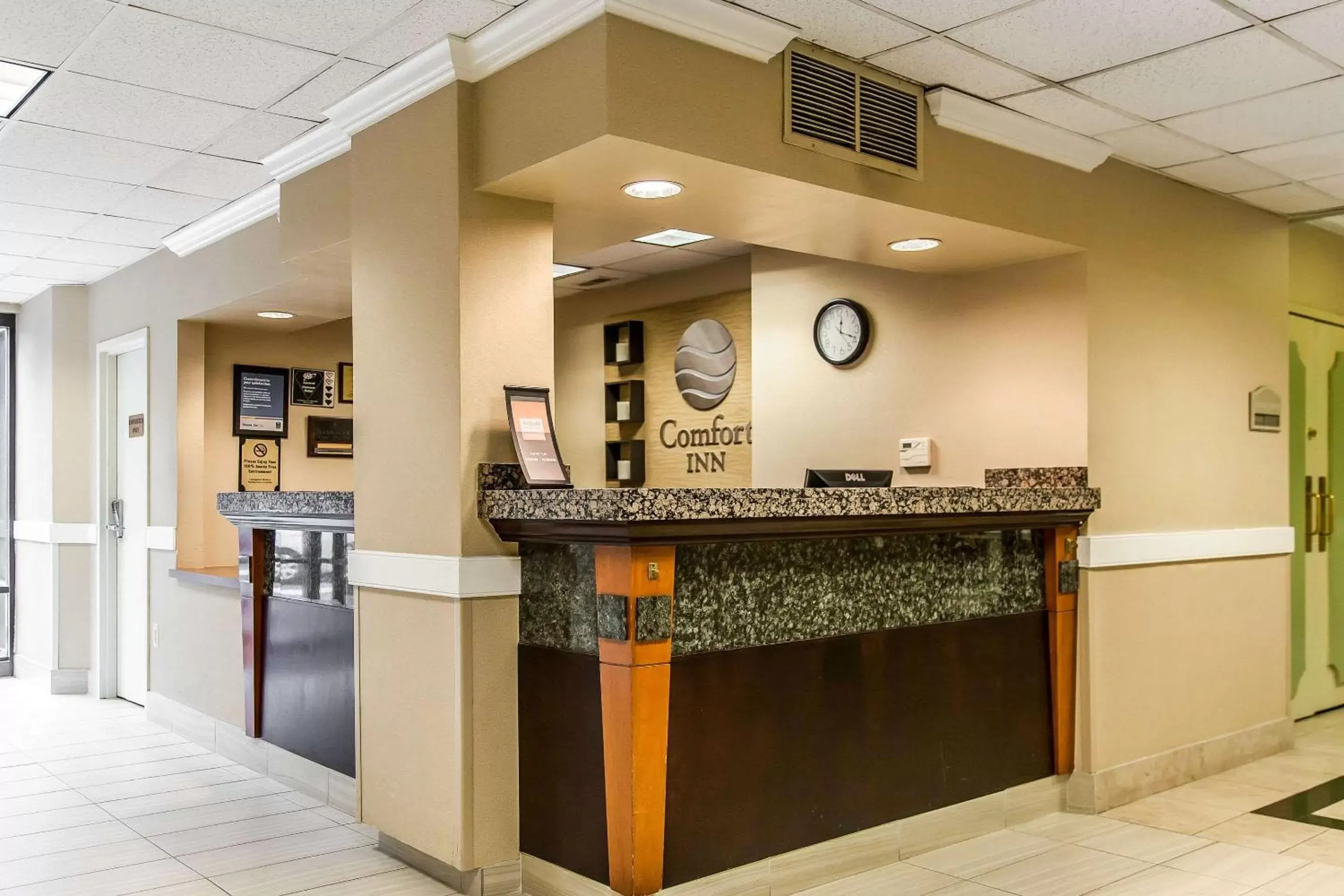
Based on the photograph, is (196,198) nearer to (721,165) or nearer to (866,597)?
(721,165)

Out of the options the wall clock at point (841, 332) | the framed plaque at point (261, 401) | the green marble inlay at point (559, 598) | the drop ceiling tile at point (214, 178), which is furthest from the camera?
the framed plaque at point (261, 401)

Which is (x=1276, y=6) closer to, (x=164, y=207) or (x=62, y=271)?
(x=164, y=207)

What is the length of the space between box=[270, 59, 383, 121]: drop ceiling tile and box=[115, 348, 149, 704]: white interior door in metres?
3.10

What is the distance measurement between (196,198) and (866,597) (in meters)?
3.61

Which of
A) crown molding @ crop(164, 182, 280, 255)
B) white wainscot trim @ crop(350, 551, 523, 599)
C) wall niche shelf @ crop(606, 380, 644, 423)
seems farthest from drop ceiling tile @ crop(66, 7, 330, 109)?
wall niche shelf @ crop(606, 380, 644, 423)

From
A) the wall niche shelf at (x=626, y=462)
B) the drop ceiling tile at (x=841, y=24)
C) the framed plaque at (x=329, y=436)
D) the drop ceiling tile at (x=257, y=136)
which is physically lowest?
the wall niche shelf at (x=626, y=462)

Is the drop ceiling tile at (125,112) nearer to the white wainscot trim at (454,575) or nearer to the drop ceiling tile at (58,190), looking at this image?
the drop ceiling tile at (58,190)

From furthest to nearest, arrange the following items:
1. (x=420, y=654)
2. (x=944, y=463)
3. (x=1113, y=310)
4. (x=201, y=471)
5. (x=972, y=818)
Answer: (x=201, y=471)
(x=944, y=463)
(x=1113, y=310)
(x=972, y=818)
(x=420, y=654)

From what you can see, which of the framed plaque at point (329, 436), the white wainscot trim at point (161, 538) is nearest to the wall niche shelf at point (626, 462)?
the framed plaque at point (329, 436)

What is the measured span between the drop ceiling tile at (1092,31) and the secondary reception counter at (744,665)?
138cm

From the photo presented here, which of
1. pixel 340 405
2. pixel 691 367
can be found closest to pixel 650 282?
pixel 691 367

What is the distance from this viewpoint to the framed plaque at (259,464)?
21.0 ft

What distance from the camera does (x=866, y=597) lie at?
12.1ft

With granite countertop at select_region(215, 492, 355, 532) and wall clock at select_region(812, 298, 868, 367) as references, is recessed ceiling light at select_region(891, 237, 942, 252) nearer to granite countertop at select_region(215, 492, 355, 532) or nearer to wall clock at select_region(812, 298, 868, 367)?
wall clock at select_region(812, 298, 868, 367)
